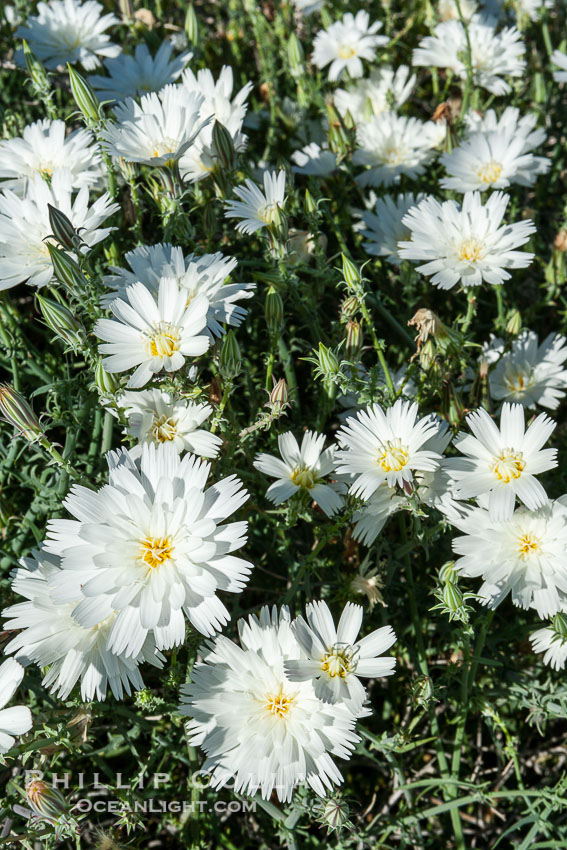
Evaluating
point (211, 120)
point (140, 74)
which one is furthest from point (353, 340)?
point (140, 74)

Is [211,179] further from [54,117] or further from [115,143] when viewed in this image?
[54,117]

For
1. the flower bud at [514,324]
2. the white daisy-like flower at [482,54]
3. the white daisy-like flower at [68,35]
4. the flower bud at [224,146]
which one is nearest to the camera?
the flower bud at [224,146]

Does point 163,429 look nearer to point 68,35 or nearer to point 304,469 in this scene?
point 304,469

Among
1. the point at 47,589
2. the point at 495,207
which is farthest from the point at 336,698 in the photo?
the point at 495,207

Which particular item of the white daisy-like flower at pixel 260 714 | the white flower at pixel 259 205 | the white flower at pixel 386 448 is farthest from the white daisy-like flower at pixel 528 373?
the white daisy-like flower at pixel 260 714

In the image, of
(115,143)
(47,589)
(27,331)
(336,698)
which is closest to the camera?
(336,698)

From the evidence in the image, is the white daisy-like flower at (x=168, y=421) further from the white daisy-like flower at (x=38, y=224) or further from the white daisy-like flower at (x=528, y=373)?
the white daisy-like flower at (x=528, y=373)
